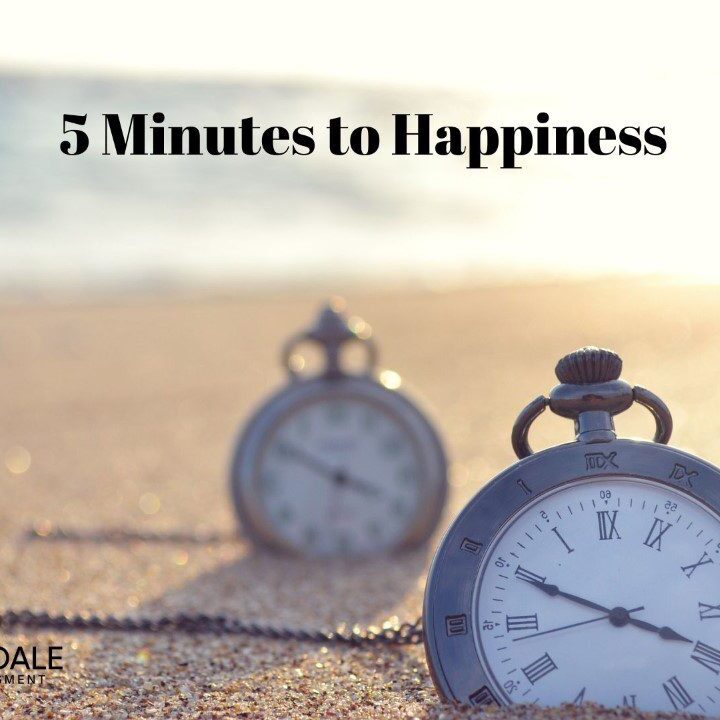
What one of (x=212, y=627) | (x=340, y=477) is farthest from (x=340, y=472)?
(x=212, y=627)

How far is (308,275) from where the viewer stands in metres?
15.5

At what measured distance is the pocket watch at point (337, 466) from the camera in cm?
454

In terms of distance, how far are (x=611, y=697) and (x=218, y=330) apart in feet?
30.9

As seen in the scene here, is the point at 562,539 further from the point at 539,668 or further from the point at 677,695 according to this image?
the point at 677,695

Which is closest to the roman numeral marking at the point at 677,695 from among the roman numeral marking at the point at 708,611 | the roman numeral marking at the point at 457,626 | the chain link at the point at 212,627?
the roman numeral marking at the point at 708,611

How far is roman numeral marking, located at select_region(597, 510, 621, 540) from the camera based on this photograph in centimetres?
260

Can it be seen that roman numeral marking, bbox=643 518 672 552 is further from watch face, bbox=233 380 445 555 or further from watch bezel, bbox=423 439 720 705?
watch face, bbox=233 380 445 555

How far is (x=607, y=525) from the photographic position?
2.61m

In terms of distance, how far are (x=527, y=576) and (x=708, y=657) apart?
1.21ft

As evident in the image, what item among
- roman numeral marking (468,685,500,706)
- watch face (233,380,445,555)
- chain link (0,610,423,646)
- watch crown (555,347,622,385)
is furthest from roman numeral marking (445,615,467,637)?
watch face (233,380,445,555)

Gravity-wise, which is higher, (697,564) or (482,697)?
(697,564)

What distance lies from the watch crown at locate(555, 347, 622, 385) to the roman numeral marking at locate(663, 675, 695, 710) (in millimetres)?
Result: 603

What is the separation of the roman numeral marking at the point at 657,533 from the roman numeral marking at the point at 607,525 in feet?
0.20

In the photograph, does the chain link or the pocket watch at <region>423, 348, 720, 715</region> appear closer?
the pocket watch at <region>423, 348, 720, 715</region>
